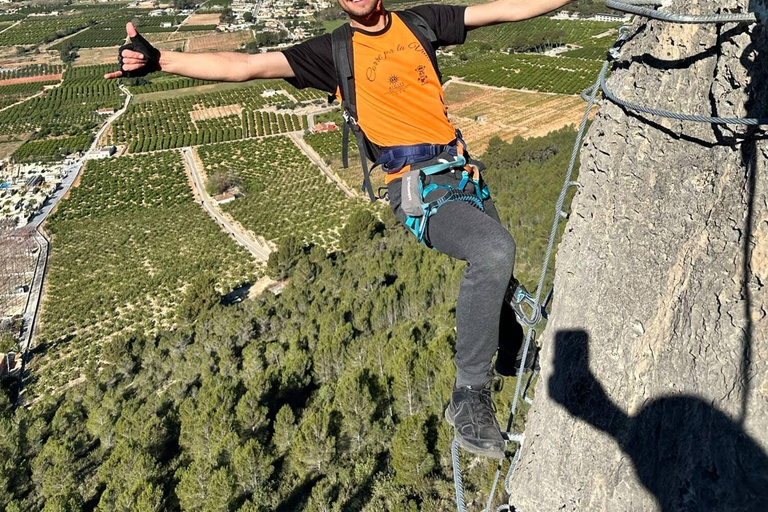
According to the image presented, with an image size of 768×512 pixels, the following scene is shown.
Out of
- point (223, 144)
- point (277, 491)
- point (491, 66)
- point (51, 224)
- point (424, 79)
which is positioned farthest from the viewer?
point (491, 66)

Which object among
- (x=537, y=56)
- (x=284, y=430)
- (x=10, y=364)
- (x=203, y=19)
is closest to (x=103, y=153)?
(x=10, y=364)

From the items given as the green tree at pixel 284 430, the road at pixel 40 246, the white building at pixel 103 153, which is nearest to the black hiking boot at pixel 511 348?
the green tree at pixel 284 430

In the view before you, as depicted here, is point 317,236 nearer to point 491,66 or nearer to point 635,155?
point 635,155

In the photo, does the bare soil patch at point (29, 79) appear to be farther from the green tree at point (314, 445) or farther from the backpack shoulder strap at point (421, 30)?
the backpack shoulder strap at point (421, 30)

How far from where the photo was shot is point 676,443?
2865 mm

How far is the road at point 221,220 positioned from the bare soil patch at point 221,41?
190 ft

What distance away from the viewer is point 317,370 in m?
17.6

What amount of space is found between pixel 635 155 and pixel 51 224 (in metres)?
52.8

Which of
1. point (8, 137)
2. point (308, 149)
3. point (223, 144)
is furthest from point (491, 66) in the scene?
point (8, 137)

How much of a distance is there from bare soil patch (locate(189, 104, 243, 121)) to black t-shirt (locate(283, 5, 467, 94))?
72546mm

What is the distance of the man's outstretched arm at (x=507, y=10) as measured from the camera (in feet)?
11.2

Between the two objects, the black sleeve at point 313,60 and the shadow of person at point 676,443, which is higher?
the black sleeve at point 313,60

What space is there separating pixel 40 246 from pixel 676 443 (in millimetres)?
49063

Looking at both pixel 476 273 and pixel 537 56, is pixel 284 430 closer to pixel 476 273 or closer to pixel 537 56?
pixel 476 273
